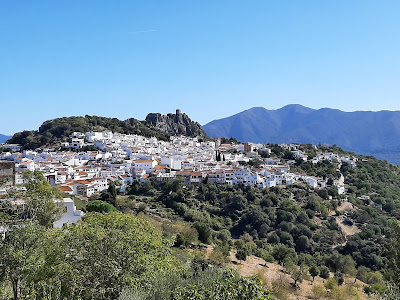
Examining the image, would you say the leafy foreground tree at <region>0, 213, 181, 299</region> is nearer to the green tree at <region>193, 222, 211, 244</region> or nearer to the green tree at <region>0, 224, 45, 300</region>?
the green tree at <region>0, 224, 45, 300</region>

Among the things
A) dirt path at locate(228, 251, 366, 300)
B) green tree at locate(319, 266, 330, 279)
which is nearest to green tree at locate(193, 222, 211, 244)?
dirt path at locate(228, 251, 366, 300)

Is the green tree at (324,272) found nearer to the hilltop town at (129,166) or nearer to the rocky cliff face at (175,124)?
the hilltop town at (129,166)

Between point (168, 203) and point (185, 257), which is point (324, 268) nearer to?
point (185, 257)

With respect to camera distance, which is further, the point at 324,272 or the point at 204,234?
the point at 204,234

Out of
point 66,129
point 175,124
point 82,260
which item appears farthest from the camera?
point 175,124

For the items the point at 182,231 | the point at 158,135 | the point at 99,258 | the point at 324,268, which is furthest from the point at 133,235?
the point at 158,135

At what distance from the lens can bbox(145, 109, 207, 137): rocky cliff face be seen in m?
112

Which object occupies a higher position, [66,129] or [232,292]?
[66,129]

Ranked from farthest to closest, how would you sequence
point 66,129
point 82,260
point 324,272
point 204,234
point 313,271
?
point 66,129 < point 204,234 < point 324,272 < point 313,271 < point 82,260

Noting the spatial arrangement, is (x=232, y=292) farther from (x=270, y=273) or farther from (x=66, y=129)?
(x=66, y=129)

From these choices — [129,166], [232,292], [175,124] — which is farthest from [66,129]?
[232,292]

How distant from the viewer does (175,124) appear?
380ft

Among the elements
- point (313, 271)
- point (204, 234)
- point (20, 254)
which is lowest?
point (313, 271)

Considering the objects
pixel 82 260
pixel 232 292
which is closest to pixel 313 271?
pixel 82 260
